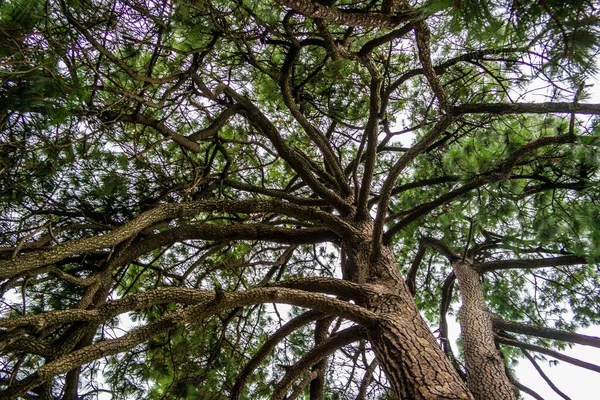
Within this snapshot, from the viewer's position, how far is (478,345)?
113 inches

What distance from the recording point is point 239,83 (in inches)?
132

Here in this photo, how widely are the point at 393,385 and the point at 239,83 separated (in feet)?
8.54

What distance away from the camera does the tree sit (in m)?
1.77

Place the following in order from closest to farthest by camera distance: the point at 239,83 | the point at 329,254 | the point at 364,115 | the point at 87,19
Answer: the point at 87,19, the point at 239,83, the point at 364,115, the point at 329,254

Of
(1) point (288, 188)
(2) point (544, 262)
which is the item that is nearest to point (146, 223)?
(1) point (288, 188)

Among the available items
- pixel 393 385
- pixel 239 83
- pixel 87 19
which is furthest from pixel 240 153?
pixel 393 385

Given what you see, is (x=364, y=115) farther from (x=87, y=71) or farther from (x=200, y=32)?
(x=87, y=71)

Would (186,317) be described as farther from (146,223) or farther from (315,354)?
(315,354)

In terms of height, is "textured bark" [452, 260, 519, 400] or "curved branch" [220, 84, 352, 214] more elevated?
"curved branch" [220, 84, 352, 214]

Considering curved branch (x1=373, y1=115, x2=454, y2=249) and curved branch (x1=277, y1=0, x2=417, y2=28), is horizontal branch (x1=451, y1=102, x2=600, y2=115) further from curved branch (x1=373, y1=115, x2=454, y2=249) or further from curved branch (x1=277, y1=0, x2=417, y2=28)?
curved branch (x1=277, y1=0, x2=417, y2=28)

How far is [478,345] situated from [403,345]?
4.16 ft

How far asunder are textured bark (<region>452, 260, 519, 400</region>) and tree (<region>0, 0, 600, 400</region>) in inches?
0.9

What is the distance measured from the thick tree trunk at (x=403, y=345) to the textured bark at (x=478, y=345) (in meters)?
0.78

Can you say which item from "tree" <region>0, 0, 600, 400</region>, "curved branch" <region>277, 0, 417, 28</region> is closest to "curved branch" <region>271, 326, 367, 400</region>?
"tree" <region>0, 0, 600, 400</region>
